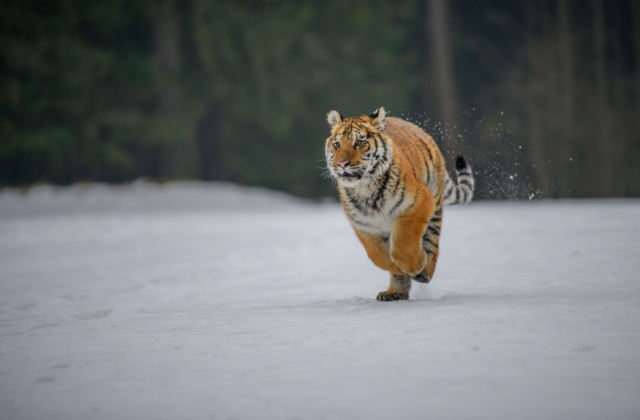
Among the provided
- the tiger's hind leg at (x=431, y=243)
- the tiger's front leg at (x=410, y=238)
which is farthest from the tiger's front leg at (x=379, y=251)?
the tiger's hind leg at (x=431, y=243)

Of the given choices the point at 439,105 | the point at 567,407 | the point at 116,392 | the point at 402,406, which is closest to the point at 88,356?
the point at 116,392

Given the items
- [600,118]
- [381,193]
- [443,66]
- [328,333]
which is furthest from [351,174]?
[600,118]

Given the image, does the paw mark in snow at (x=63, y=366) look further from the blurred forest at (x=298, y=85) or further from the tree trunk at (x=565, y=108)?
the tree trunk at (x=565, y=108)

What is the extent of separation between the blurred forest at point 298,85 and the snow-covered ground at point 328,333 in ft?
39.5

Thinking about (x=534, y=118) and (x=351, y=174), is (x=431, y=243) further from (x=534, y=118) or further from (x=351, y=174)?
(x=534, y=118)

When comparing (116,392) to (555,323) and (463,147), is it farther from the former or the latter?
(463,147)

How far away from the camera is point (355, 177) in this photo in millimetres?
5770

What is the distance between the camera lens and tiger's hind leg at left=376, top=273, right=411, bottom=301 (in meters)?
6.32

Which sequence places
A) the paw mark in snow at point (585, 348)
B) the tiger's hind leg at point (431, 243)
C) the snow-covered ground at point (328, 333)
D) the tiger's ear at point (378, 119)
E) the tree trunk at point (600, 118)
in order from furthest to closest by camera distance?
the tree trunk at point (600, 118), the tiger's hind leg at point (431, 243), the tiger's ear at point (378, 119), the paw mark in snow at point (585, 348), the snow-covered ground at point (328, 333)

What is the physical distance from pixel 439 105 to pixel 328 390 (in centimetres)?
2330

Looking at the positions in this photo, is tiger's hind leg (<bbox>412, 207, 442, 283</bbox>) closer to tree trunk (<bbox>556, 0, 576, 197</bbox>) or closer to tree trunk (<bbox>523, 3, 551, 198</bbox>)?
tree trunk (<bbox>523, 3, 551, 198</bbox>)

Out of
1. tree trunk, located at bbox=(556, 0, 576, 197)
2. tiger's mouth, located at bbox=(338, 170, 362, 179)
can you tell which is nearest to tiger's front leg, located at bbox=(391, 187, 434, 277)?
tiger's mouth, located at bbox=(338, 170, 362, 179)

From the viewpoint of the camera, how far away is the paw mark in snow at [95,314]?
22.4 feet

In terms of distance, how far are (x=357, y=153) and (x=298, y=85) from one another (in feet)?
68.6
